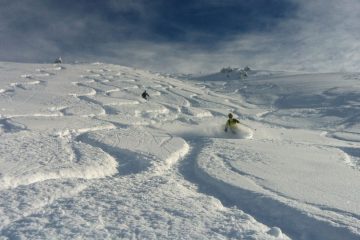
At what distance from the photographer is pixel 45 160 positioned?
24.7 ft

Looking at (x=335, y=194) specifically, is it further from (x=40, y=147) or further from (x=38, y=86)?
(x=38, y=86)

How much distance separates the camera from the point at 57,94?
61.4ft

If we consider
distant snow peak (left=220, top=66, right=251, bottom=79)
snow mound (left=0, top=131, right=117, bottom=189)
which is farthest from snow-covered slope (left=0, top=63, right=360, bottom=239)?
distant snow peak (left=220, top=66, right=251, bottom=79)

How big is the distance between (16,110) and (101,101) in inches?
190

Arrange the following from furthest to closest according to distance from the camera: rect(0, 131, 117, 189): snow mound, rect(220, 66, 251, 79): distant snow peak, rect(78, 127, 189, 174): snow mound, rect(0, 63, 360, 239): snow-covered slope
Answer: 1. rect(220, 66, 251, 79): distant snow peak
2. rect(78, 127, 189, 174): snow mound
3. rect(0, 131, 117, 189): snow mound
4. rect(0, 63, 360, 239): snow-covered slope

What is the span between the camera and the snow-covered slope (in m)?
5.10

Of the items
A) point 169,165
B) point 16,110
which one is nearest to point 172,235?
point 169,165

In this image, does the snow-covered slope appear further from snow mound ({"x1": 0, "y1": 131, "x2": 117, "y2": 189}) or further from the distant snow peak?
the distant snow peak

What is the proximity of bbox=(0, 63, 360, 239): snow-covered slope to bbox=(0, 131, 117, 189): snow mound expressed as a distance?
0.02 m

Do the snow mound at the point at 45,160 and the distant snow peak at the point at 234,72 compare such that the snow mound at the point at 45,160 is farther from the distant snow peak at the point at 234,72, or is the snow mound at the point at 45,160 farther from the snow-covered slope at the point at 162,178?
the distant snow peak at the point at 234,72

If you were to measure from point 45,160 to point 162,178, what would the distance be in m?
2.12

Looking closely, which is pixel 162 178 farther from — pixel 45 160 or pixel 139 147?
pixel 139 147

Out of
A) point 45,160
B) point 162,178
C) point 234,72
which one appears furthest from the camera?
point 234,72

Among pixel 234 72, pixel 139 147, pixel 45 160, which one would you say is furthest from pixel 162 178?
pixel 234 72
